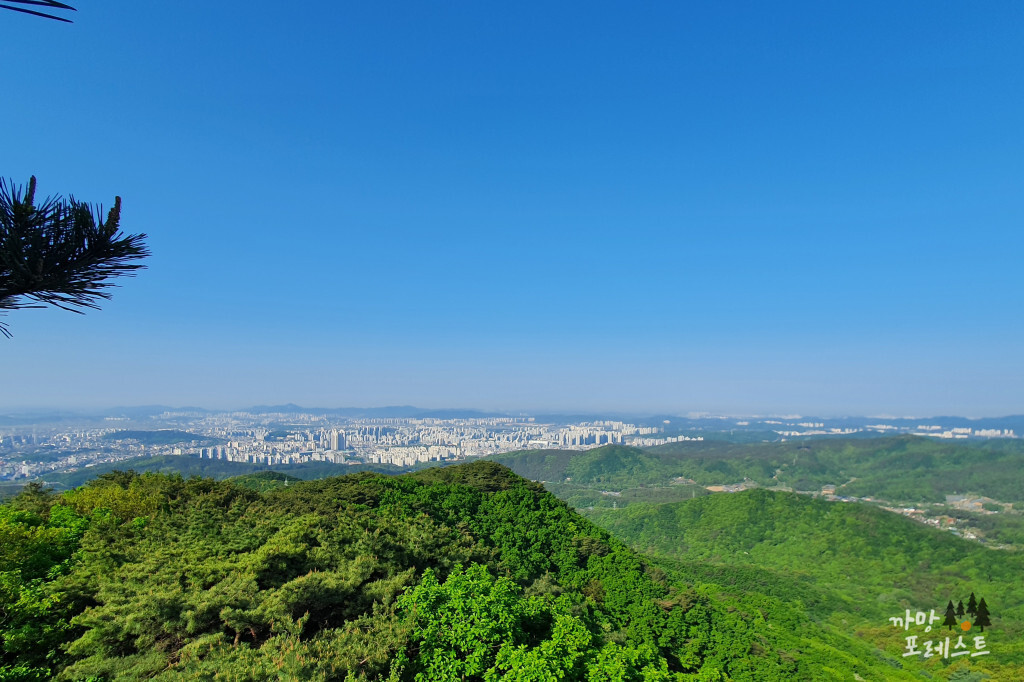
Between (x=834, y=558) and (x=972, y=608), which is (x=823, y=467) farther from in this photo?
(x=972, y=608)

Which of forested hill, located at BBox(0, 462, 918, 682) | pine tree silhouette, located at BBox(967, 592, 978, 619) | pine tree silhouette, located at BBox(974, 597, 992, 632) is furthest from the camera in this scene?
pine tree silhouette, located at BBox(967, 592, 978, 619)

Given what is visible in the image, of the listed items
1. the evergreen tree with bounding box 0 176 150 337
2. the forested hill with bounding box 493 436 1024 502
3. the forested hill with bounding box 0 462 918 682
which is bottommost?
the forested hill with bounding box 493 436 1024 502

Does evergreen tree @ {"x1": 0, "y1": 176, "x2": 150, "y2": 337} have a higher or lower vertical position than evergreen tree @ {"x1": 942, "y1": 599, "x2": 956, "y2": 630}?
higher

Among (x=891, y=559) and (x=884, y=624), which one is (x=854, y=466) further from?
(x=884, y=624)

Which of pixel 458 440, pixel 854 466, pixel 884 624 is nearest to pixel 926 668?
pixel 884 624
